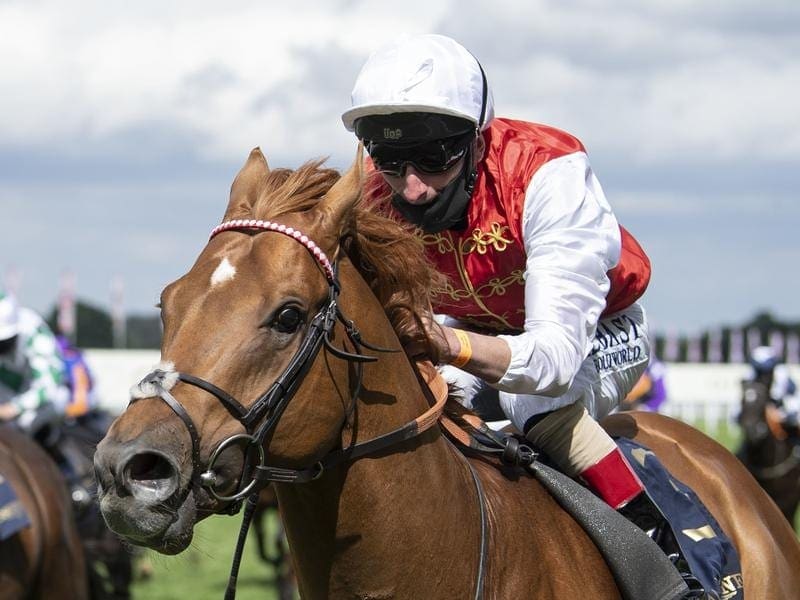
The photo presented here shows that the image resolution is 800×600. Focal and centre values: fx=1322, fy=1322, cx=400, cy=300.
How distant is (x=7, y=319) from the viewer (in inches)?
338

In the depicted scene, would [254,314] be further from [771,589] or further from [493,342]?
[771,589]

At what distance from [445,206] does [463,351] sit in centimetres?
62

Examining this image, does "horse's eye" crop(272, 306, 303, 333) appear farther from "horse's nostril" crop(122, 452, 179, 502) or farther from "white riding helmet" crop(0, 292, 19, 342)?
"white riding helmet" crop(0, 292, 19, 342)

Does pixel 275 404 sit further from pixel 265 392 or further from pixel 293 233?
pixel 293 233

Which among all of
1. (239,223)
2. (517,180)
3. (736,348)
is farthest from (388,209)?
(736,348)

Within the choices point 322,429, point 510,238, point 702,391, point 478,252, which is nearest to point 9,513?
point 478,252

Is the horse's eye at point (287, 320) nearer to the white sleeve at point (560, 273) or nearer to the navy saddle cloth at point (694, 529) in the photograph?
the white sleeve at point (560, 273)

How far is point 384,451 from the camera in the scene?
11.2 feet

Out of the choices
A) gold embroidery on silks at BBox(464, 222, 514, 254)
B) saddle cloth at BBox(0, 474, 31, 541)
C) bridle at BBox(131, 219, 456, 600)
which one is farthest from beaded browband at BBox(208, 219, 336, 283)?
saddle cloth at BBox(0, 474, 31, 541)

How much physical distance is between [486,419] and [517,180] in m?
0.96

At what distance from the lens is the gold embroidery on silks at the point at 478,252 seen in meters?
4.13

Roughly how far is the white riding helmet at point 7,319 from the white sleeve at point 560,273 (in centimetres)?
543

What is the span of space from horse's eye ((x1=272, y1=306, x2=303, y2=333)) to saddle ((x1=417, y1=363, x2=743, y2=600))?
64 cm

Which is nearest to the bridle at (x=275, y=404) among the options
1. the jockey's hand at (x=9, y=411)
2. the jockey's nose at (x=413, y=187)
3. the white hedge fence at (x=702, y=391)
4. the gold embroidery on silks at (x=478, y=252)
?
the jockey's nose at (x=413, y=187)
